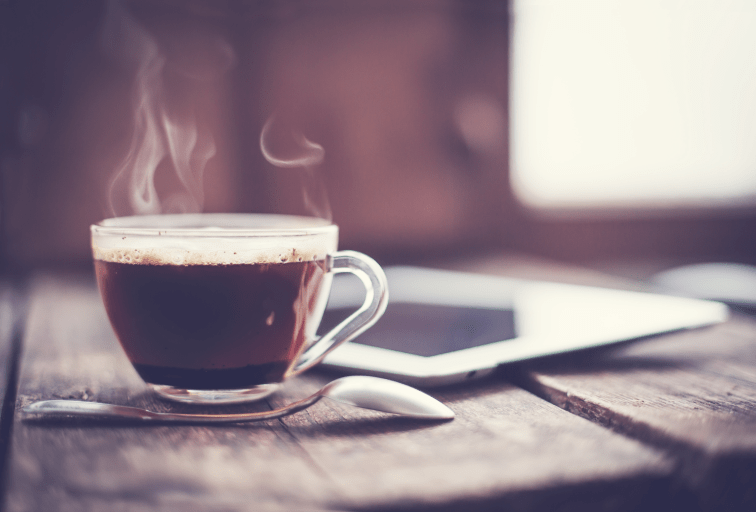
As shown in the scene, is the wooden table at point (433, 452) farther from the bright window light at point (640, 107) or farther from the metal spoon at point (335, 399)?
the bright window light at point (640, 107)

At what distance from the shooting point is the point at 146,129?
6.88 feet

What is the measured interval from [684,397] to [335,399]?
1.00ft

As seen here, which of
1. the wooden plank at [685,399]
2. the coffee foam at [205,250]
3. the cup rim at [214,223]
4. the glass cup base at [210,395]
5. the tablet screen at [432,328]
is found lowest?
the wooden plank at [685,399]

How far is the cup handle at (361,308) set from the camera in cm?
52

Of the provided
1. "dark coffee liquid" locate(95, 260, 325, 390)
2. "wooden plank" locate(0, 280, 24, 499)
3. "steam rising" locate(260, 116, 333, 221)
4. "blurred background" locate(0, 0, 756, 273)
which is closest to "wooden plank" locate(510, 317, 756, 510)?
"dark coffee liquid" locate(95, 260, 325, 390)

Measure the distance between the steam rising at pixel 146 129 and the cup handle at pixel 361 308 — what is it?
1.67m

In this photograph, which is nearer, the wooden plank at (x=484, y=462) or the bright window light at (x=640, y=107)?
the wooden plank at (x=484, y=462)

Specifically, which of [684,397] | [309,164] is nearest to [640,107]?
[309,164]

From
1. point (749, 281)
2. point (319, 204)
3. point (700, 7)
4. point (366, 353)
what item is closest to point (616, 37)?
point (700, 7)

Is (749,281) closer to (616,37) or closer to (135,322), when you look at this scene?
(135,322)

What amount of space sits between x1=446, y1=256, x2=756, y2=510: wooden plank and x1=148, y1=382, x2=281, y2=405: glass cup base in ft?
0.81

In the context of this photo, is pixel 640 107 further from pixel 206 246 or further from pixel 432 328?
pixel 206 246

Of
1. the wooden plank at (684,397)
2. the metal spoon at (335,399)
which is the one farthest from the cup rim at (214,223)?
the wooden plank at (684,397)

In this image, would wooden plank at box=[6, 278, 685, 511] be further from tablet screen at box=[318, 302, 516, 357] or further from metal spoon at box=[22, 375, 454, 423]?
tablet screen at box=[318, 302, 516, 357]
